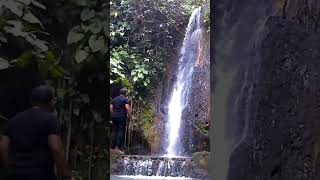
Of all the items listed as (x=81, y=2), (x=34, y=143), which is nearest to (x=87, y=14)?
(x=81, y=2)

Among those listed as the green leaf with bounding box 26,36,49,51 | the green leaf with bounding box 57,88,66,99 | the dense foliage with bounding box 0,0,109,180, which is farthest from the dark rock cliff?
the green leaf with bounding box 26,36,49,51

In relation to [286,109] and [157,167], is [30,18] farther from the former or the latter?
[157,167]

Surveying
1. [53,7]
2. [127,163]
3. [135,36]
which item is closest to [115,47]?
[135,36]

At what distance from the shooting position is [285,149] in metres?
2.78

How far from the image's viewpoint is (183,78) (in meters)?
11.3

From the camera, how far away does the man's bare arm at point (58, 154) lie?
2.78 m

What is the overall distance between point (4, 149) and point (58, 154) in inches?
11.6

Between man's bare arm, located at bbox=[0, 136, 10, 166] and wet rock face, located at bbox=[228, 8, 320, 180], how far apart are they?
1.23 meters

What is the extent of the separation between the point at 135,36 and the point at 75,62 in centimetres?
870

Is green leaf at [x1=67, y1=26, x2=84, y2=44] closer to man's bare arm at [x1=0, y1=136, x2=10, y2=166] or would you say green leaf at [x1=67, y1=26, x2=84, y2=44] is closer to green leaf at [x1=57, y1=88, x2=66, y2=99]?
green leaf at [x1=57, y1=88, x2=66, y2=99]

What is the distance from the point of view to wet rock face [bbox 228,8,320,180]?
2.76m

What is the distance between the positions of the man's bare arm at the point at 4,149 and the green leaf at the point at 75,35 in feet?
2.09

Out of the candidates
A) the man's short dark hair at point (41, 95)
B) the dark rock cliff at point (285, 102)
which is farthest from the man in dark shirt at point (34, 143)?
the dark rock cliff at point (285, 102)

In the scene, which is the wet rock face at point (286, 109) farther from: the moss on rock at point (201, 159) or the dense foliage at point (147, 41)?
the dense foliage at point (147, 41)
